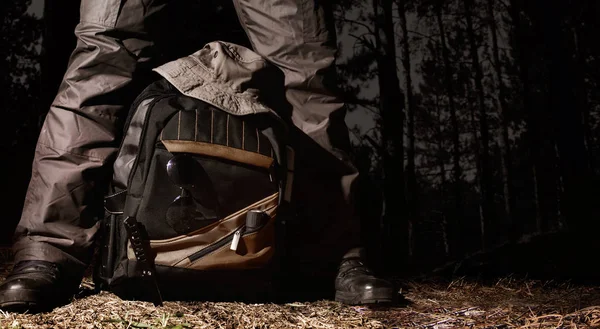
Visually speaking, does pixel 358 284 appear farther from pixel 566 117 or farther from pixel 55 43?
pixel 566 117

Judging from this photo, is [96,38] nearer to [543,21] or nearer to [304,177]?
[304,177]

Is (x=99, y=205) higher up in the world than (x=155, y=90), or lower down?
lower down

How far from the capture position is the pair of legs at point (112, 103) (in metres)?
1.95

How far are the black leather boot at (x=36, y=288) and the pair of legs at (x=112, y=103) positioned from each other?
12 mm

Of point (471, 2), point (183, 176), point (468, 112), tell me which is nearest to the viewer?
point (183, 176)

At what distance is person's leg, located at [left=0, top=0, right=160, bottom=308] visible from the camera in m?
1.92

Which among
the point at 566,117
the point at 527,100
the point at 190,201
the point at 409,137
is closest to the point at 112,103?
the point at 190,201

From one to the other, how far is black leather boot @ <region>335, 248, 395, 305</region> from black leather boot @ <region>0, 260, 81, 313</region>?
1.02m

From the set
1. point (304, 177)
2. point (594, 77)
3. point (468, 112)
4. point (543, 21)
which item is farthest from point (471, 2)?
point (304, 177)

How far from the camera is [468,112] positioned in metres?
20.1

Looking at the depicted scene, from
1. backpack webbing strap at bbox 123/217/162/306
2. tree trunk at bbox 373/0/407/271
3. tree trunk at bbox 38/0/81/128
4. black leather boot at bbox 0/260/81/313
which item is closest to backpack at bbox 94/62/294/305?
backpack webbing strap at bbox 123/217/162/306

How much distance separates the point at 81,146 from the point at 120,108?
220 millimetres

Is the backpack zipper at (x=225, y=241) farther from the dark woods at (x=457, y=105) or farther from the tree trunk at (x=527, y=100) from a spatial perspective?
the tree trunk at (x=527, y=100)

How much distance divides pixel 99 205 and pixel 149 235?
42cm
